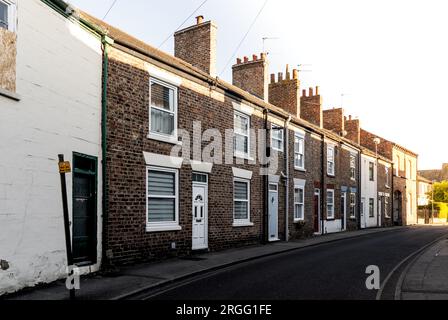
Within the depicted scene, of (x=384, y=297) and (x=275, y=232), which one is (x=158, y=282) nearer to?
(x=384, y=297)

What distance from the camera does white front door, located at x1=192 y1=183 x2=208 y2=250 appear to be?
14805 mm

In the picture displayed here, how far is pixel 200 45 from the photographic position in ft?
60.6

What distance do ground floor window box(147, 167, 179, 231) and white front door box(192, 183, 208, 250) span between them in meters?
1.09

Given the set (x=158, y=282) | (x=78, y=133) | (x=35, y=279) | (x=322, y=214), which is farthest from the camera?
(x=322, y=214)

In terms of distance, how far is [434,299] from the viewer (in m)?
7.97

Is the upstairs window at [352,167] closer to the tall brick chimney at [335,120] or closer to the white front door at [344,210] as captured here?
the tall brick chimney at [335,120]

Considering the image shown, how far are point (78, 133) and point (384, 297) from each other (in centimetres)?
734

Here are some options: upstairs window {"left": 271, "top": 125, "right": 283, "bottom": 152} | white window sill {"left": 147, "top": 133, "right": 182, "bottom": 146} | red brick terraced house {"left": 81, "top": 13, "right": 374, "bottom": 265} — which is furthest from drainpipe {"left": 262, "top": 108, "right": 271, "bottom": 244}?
white window sill {"left": 147, "top": 133, "right": 182, "bottom": 146}

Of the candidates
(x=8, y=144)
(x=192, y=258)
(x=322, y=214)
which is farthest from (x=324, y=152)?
(x=8, y=144)

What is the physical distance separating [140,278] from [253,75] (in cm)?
1509

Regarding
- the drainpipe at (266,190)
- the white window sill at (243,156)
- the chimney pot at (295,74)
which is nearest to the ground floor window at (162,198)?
the white window sill at (243,156)

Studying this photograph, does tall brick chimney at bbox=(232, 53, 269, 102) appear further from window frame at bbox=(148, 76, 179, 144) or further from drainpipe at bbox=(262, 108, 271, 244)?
window frame at bbox=(148, 76, 179, 144)

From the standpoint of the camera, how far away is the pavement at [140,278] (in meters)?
8.26
